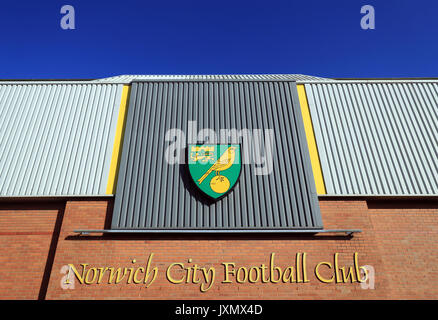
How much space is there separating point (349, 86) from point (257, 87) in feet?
12.7

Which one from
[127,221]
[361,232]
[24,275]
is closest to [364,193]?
[361,232]

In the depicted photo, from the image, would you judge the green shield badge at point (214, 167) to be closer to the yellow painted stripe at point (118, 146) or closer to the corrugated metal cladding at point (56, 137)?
the yellow painted stripe at point (118, 146)

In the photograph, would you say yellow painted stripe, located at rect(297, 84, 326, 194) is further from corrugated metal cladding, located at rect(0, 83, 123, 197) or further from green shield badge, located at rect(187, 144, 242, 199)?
corrugated metal cladding, located at rect(0, 83, 123, 197)

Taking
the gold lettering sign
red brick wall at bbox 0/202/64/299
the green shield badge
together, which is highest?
the green shield badge

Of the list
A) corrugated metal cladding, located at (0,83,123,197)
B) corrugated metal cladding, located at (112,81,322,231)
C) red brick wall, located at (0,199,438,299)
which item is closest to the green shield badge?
corrugated metal cladding, located at (112,81,322,231)

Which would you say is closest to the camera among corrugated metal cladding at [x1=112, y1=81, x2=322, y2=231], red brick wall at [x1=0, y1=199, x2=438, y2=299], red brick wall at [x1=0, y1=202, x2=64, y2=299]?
red brick wall at [x1=0, y1=199, x2=438, y2=299]

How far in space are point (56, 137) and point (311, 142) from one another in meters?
8.99

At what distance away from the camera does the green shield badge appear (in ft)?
23.9

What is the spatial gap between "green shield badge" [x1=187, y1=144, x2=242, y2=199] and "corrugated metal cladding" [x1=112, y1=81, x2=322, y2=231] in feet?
1.05

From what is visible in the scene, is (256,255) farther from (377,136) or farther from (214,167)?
(377,136)

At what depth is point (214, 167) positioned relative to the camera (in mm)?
7516

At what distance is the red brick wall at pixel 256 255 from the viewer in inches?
242

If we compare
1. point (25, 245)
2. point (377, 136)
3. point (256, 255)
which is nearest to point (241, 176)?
point (256, 255)
